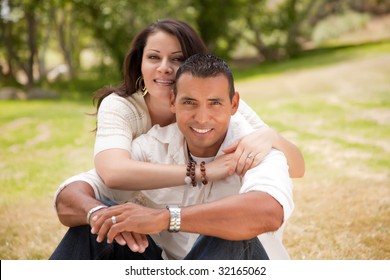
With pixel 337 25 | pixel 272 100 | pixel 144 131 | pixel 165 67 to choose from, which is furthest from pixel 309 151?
pixel 337 25

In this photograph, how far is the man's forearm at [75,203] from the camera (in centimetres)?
174

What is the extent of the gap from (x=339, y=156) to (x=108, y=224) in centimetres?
338

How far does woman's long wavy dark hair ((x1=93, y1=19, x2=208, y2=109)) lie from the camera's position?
219 cm

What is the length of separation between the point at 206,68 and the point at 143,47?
1.97 ft

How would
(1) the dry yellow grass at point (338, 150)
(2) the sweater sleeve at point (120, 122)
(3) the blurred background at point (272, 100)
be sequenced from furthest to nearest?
(3) the blurred background at point (272, 100) < (1) the dry yellow grass at point (338, 150) < (2) the sweater sleeve at point (120, 122)

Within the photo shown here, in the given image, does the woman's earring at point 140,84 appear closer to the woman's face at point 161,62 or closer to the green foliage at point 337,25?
the woman's face at point 161,62

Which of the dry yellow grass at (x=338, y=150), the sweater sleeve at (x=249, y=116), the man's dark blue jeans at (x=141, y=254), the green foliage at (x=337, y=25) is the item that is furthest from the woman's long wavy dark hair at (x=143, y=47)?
the green foliage at (x=337, y=25)

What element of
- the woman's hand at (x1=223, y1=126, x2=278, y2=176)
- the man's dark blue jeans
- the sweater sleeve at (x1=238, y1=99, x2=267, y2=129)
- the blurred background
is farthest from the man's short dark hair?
the blurred background

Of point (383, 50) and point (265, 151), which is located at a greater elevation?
point (265, 151)

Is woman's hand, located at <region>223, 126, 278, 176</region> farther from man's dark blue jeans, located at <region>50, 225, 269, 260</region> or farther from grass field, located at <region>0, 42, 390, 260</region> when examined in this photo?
grass field, located at <region>0, 42, 390, 260</region>

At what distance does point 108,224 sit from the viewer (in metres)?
1.64
